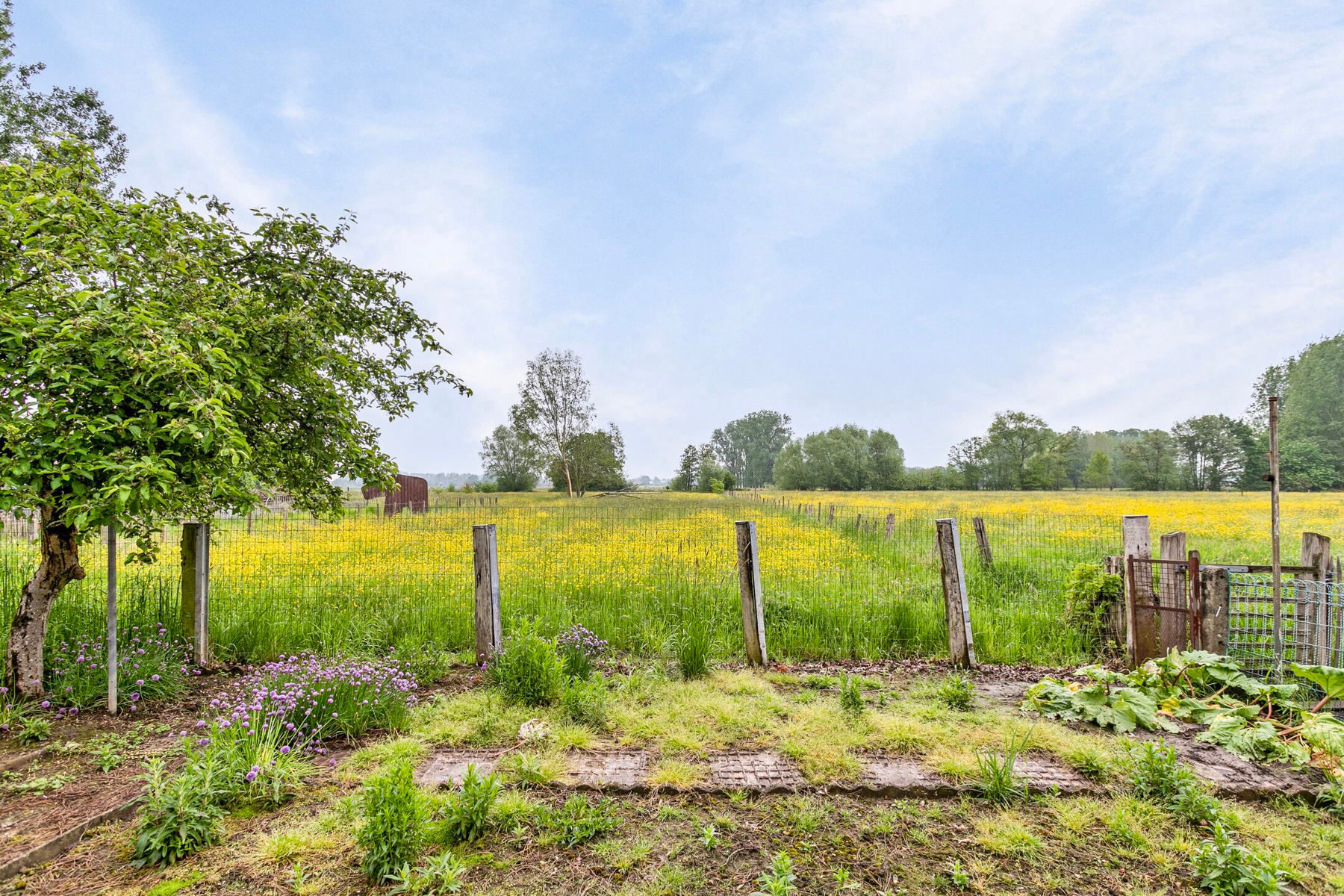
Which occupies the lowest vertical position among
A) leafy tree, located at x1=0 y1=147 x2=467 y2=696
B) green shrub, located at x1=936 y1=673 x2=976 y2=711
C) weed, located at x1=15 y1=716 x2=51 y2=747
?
green shrub, located at x1=936 y1=673 x2=976 y2=711

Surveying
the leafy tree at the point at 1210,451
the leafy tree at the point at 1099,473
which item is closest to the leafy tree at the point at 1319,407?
the leafy tree at the point at 1210,451

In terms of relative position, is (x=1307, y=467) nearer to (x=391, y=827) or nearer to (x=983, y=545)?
(x=983, y=545)

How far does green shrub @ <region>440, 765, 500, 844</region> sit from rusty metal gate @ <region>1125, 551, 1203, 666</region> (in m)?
5.90

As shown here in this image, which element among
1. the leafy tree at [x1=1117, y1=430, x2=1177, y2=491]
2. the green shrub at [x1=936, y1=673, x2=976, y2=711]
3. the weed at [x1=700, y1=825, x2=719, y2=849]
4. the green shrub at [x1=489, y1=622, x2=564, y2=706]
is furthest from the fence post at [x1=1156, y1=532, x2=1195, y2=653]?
the leafy tree at [x1=1117, y1=430, x2=1177, y2=491]

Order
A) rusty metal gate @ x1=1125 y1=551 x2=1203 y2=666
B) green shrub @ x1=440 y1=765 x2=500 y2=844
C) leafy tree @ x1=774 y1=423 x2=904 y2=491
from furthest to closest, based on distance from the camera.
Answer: leafy tree @ x1=774 y1=423 x2=904 y2=491 → rusty metal gate @ x1=1125 y1=551 x2=1203 y2=666 → green shrub @ x1=440 y1=765 x2=500 y2=844

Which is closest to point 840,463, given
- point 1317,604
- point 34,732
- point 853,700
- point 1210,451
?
point 1210,451

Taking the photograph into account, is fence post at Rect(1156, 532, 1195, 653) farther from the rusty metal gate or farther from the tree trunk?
the tree trunk

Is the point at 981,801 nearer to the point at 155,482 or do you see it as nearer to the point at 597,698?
the point at 597,698

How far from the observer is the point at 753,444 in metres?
99.6

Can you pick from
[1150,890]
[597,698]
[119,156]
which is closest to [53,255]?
[597,698]

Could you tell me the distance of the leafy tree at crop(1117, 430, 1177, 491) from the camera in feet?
180

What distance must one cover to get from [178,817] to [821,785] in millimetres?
3155

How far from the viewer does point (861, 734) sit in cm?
373

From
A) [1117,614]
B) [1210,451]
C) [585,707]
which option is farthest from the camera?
[1210,451]
